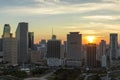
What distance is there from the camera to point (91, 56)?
10838 cm

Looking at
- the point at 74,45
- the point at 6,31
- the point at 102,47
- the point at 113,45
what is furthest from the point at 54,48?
the point at 113,45

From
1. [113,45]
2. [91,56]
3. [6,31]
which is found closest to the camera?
[91,56]

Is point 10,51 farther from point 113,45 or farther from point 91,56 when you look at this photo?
point 113,45

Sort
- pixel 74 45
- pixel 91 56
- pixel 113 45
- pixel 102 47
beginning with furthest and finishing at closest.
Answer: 1. pixel 113 45
2. pixel 102 47
3. pixel 74 45
4. pixel 91 56

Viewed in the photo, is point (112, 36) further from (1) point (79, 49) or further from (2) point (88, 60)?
(2) point (88, 60)

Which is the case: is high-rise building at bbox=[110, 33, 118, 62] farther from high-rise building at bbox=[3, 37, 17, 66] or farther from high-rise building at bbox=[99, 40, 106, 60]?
high-rise building at bbox=[3, 37, 17, 66]

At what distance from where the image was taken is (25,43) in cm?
12431

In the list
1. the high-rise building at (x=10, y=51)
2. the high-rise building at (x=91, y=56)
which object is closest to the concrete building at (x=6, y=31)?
the high-rise building at (x=10, y=51)

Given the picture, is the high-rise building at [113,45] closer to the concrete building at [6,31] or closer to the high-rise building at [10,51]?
the concrete building at [6,31]

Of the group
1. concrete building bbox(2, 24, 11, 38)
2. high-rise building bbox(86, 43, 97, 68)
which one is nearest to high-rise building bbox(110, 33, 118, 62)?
high-rise building bbox(86, 43, 97, 68)

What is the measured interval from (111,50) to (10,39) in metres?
45.8

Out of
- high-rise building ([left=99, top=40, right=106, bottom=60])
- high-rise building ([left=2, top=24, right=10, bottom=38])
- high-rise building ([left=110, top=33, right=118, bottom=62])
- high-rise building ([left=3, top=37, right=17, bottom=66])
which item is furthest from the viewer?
high-rise building ([left=110, top=33, right=118, bottom=62])

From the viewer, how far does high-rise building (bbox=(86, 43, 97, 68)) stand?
103 metres

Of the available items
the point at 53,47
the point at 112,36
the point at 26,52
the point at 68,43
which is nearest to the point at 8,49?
the point at 26,52
